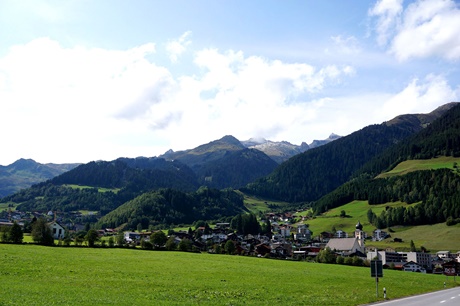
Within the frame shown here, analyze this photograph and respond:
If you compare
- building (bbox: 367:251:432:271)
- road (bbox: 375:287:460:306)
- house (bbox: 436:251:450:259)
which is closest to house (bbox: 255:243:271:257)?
building (bbox: 367:251:432:271)

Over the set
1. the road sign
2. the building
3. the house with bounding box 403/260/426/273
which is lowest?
the house with bounding box 403/260/426/273

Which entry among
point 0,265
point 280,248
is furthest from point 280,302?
point 280,248

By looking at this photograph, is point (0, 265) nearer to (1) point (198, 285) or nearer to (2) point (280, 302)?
(1) point (198, 285)

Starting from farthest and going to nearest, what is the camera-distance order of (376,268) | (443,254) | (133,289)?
(443,254) → (376,268) → (133,289)

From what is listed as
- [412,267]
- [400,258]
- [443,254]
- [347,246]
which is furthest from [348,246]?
[443,254]

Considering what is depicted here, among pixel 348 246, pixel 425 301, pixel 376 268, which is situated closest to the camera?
pixel 425 301

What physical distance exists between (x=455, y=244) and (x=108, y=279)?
189 meters

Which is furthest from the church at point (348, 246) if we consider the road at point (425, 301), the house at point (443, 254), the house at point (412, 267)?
the road at point (425, 301)

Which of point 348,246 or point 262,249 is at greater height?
point 348,246

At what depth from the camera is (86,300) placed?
31656 millimetres

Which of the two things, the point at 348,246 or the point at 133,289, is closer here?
the point at 133,289

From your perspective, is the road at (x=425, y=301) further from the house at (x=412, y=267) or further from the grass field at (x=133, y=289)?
the house at (x=412, y=267)

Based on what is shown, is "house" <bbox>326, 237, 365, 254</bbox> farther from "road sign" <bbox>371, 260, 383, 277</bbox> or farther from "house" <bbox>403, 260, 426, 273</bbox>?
"road sign" <bbox>371, 260, 383, 277</bbox>

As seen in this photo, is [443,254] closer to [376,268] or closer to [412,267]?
[412,267]
